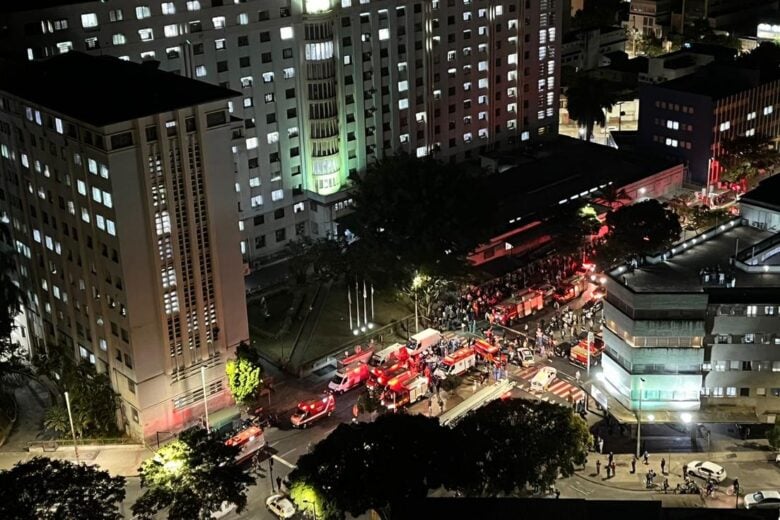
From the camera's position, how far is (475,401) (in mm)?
89000

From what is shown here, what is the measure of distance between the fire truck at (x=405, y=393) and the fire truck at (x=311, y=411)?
4855 millimetres

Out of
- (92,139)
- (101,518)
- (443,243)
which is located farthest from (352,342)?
(101,518)

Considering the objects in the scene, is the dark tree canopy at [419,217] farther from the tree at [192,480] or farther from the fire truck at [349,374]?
the tree at [192,480]

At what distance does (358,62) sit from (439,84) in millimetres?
15107

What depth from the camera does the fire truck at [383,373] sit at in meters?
91.5

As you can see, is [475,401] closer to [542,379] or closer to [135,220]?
[542,379]

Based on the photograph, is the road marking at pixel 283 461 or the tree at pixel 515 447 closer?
the tree at pixel 515 447

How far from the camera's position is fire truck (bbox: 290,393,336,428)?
88.7 meters

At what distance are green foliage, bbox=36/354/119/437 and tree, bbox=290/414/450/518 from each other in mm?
22705

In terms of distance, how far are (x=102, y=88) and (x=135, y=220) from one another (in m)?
12.4

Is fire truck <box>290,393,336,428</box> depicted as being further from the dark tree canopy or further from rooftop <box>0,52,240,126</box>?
rooftop <box>0,52,240,126</box>

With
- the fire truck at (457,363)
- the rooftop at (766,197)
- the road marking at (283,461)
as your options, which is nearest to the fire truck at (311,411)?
the road marking at (283,461)

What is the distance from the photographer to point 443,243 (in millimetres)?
106375

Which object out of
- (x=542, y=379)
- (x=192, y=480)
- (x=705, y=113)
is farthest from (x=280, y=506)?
(x=705, y=113)
